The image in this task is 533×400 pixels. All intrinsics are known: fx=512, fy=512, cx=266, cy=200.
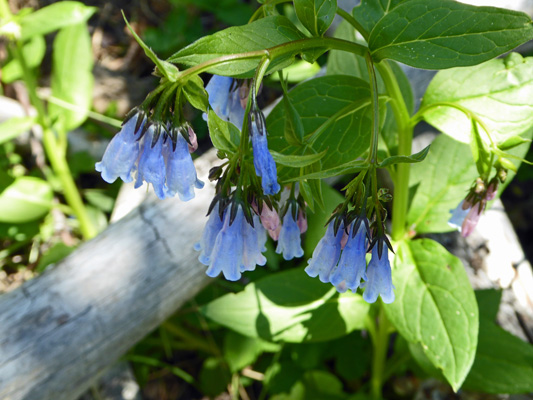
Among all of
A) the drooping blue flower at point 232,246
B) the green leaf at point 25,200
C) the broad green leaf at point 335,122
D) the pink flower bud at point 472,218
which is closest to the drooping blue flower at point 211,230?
the drooping blue flower at point 232,246

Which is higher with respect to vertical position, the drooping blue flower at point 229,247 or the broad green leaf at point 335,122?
the broad green leaf at point 335,122

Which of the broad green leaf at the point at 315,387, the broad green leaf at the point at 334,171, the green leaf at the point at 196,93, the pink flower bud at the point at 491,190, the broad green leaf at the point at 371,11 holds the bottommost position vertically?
the broad green leaf at the point at 315,387

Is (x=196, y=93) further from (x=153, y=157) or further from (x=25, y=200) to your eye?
(x=25, y=200)

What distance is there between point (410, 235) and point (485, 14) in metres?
0.90

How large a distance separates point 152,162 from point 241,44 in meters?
0.31

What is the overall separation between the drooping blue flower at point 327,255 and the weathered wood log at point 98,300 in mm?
952

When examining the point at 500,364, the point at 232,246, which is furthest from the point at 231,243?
the point at 500,364

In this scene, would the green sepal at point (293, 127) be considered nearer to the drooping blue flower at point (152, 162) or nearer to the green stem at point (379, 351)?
the drooping blue flower at point (152, 162)

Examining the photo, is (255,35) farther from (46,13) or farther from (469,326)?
(46,13)

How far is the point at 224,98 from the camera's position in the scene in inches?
53.9

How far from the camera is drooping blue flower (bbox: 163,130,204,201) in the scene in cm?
110

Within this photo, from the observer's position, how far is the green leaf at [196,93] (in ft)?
3.55

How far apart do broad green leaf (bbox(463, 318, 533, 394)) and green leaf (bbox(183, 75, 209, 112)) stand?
1.31 m

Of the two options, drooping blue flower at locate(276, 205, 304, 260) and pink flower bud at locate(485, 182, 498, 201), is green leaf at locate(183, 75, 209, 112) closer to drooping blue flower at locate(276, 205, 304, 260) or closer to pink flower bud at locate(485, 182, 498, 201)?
drooping blue flower at locate(276, 205, 304, 260)
